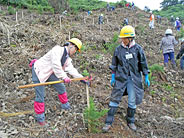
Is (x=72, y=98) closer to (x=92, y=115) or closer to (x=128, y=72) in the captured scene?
(x=92, y=115)

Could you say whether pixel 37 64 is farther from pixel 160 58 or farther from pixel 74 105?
pixel 160 58

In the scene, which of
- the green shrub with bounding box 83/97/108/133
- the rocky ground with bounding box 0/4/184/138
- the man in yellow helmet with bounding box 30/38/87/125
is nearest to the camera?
the green shrub with bounding box 83/97/108/133

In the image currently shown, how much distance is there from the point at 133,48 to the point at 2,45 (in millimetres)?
4678

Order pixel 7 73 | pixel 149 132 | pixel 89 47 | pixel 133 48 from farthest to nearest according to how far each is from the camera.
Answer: pixel 89 47 → pixel 7 73 → pixel 149 132 → pixel 133 48

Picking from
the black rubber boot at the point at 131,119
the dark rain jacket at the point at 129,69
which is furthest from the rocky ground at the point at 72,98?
the dark rain jacket at the point at 129,69

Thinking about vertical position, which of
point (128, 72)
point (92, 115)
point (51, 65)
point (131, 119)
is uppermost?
point (51, 65)

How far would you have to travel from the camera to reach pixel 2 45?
19.0 feet

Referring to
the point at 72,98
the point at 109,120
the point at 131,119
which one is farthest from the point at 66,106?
Result: the point at 131,119

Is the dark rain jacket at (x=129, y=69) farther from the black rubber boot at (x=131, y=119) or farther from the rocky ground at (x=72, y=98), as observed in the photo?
the rocky ground at (x=72, y=98)

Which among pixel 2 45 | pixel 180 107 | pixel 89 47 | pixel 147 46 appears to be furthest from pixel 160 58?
pixel 2 45

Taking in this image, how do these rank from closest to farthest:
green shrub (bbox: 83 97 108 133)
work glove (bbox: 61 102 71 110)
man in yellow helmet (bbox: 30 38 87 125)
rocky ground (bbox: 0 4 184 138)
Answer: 1. green shrub (bbox: 83 97 108 133)
2. man in yellow helmet (bbox: 30 38 87 125)
3. rocky ground (bbox: 0 4 184 138)
4. work glove (bbox: 61 102 71 110)

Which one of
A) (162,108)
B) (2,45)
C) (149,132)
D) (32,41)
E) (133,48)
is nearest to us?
(133,48)

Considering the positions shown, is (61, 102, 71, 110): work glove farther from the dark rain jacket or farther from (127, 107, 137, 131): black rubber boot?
(127, 107, 137, 131): black rubber boot

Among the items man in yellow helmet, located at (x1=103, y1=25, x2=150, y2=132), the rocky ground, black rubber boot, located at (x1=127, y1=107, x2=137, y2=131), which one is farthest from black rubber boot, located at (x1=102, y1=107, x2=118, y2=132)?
black rubber boot, located at (x1=127, y1=107, x2=137, y2=131)
